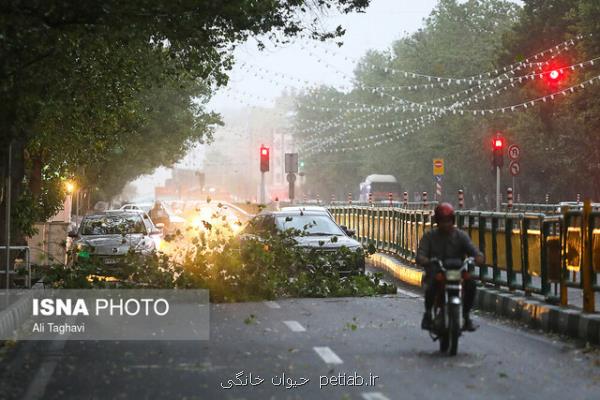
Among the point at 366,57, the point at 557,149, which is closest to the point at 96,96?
the point at 557,149

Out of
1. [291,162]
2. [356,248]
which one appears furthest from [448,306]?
[291,162]

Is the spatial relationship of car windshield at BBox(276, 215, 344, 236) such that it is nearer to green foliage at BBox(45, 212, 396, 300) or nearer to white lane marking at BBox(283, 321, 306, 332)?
green foliage at BBox(45, 212, 396, 300)

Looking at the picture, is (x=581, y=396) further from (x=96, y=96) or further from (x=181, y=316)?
(x=96, y=96)

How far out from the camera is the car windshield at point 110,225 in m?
26.0

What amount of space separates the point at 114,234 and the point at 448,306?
15560mm

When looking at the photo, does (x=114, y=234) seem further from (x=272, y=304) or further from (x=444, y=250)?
(x=444, y=250)

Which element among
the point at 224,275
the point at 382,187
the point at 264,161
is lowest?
the point at 224,275

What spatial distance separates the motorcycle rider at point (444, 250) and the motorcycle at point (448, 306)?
0.25 feet

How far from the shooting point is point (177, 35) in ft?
51.2

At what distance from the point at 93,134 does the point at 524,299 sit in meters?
11.6

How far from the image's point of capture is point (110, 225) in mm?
26344

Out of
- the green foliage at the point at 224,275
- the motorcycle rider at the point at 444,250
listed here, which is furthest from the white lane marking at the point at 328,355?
the green foliage at the point at 224,275

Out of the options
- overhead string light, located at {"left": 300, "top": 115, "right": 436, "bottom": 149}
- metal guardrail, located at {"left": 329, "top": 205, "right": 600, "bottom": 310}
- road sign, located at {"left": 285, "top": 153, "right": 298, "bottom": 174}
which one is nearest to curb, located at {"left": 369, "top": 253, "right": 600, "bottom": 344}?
metal guardrail, located at {"left": 329, "top": 205, "right": 600, "bottom": 310}

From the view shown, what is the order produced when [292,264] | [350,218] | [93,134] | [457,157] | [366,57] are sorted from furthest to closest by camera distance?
[366,57]
[457,157]
[350,218]
[93,134]
[292,264]
